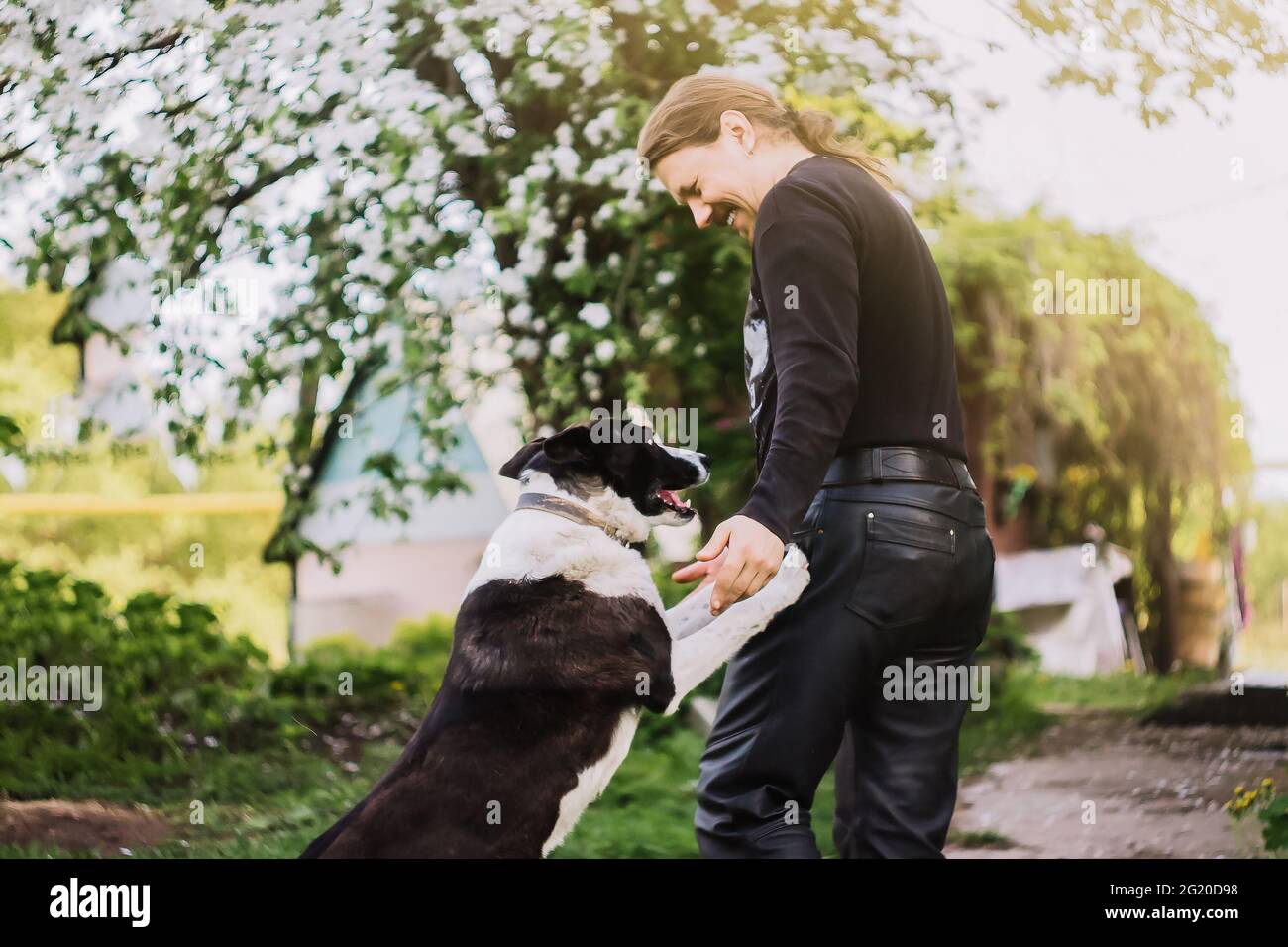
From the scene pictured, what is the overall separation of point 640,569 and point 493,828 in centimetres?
70

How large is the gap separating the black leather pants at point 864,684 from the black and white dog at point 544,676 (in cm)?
14

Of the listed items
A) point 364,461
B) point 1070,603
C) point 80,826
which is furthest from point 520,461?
point 1070,603

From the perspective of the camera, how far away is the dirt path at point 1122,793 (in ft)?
14.6

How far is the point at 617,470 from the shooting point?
3031 millimetres

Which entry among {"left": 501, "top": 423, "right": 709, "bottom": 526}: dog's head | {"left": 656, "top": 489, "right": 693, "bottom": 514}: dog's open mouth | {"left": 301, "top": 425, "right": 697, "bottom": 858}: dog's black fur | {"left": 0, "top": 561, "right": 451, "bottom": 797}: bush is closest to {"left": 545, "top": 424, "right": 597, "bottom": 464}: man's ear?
{"left": 501, "top": 423, "right": 709, "bottom": 526}: dog's head

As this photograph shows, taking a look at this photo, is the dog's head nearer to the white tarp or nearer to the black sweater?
the black sweater

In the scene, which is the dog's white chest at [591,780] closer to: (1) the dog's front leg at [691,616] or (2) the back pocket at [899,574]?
(1) the dog's front leg at [691,616]

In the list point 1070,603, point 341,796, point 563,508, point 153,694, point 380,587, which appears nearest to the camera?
point 563,508

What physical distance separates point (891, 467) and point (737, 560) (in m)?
0.42

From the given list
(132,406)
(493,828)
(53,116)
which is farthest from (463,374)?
(493,828)

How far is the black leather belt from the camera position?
92.6 inches

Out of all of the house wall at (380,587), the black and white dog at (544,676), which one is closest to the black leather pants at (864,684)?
the black and white dog at (544,676)

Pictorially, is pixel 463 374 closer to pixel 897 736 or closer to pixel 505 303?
pixel 505 303

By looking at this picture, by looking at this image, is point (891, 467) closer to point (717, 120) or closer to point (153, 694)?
point (717, 120)
